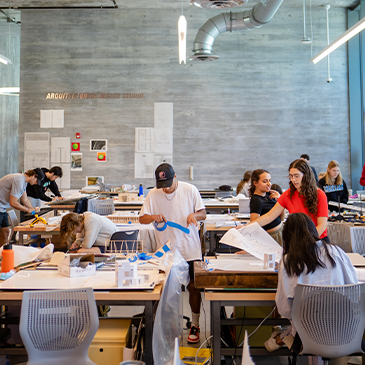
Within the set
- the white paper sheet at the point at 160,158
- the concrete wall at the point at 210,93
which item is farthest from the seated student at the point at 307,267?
the white paper sheet at the point at 160,158

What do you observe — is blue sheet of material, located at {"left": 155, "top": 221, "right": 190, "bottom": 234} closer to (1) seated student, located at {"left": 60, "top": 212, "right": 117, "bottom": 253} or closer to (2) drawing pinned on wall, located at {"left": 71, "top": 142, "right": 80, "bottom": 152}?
(1) seated student, located at {"left": 60, "top": 212, "right": 117, "bottom": 253}

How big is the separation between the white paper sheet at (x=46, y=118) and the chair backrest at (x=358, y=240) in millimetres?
8499

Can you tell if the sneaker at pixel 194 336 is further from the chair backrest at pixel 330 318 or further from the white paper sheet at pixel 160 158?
the white paper sheet at pixel 160 158

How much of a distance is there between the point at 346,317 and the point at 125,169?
8544mm

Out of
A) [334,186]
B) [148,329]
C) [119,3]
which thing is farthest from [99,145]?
[148,329]

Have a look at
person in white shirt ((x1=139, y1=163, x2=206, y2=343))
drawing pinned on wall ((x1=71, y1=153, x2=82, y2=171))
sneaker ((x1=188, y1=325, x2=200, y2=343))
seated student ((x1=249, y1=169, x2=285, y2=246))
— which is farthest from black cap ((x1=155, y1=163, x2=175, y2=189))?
drawing pinned on wall ((x1=71, y1=153, x2=82, y2=171))

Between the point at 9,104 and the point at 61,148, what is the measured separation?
422 cm

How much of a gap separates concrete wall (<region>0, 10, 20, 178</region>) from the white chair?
11.4 meters

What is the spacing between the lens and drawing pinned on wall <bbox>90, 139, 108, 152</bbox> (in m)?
10.2

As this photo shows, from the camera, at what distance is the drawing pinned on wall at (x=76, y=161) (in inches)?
405

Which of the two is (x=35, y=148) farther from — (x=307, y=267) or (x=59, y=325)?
(x=307, y=267)

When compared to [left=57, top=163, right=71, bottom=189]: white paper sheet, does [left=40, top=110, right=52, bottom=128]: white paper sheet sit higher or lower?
higher

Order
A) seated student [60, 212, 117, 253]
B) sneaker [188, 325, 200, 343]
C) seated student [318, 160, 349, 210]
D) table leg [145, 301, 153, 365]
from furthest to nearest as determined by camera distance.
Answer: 1. seated student [318, 160, 349, 210]
2. seated student [60, 212, 117, 253]
3. sneaker [188, 325, 200, 343]
4. table leg [145, 301, 153, 365]

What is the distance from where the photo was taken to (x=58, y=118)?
33.7 ft
